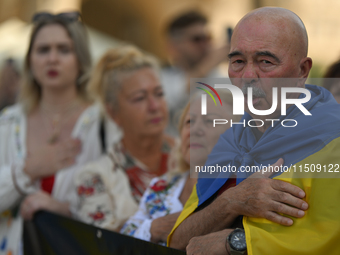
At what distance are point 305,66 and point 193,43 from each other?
3026mm

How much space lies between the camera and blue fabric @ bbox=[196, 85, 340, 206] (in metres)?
1.38

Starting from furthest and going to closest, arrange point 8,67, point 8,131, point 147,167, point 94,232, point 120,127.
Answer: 1. point 8,67
2. point 8,131
3. point 120,127
4. point 147,167
5. point 94,232

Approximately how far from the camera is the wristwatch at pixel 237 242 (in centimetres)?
136

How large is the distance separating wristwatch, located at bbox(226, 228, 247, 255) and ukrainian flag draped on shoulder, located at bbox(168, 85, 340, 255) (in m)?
0.04

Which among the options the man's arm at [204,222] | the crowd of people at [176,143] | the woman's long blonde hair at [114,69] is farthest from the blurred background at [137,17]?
the man's arm at [204,222]

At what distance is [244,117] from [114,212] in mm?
1307

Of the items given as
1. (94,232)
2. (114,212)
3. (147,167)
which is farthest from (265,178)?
(147,167)

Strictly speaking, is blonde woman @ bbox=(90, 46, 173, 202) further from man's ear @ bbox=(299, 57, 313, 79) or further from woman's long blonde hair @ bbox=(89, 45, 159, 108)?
man's ear @ bbox=(299, 57, 313, 79)

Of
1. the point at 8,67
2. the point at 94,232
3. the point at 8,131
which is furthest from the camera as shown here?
the point at 8,67

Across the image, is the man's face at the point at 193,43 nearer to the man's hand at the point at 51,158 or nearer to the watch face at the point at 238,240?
the man's hand at the point at 51,158

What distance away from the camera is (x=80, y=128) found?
10.7 feet

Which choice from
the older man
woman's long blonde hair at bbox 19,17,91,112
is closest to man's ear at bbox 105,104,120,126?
woman's long blonde hair at bbox 19,17,91,112

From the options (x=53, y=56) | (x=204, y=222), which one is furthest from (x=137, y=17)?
(x=204, y=222)

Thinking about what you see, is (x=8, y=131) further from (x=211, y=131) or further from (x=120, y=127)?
(x=211, y=131)
